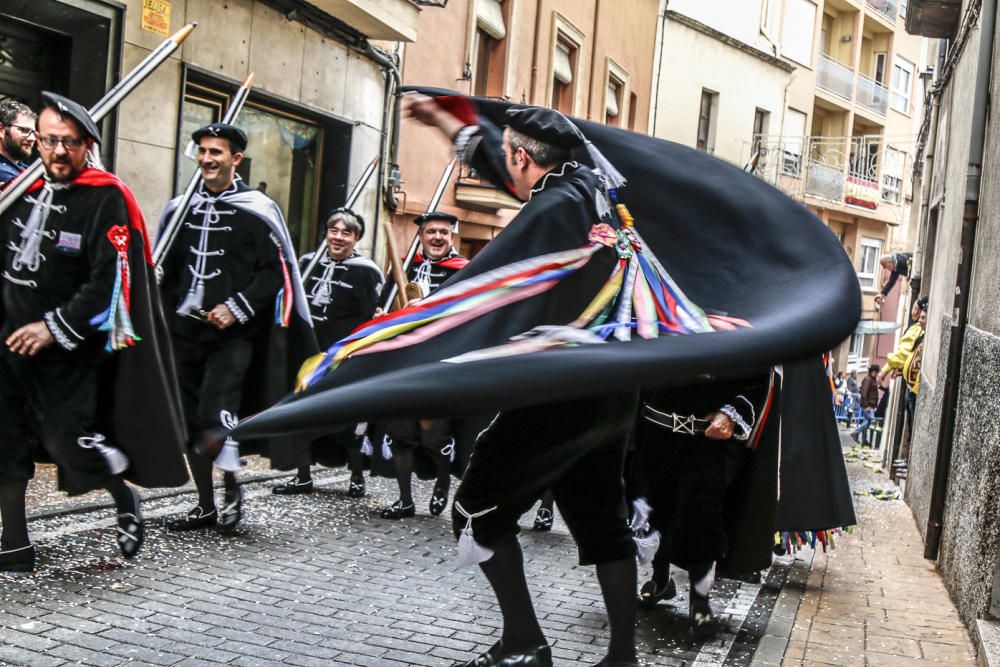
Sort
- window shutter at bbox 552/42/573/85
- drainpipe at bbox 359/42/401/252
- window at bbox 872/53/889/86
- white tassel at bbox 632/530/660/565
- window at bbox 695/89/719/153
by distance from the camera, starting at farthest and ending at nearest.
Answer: window at bbox 872/53/889/86, window at bbox 695/89/719/153, window shutter at bbox 552/42/573/85, drainpipe at bbox 359/42/401/252, white tassel at bbox 632/530/660/565

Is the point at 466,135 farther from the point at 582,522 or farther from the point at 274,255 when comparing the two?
the point at 274,255

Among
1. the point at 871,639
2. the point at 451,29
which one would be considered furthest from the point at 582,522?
the point at 451,29

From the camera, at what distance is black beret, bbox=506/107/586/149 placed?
3.98 meters

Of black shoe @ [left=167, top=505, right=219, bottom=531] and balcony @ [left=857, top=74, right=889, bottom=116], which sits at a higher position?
balcony @ [left=857, top=74, right=889, bottom=116]

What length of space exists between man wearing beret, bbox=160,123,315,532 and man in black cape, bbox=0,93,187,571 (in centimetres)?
82

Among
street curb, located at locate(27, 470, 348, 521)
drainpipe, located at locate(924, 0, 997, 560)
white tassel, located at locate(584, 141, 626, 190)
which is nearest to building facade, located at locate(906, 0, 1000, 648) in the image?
drainpipe, located at locate(924, 0, 997, 560)

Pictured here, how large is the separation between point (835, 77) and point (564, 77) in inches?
787

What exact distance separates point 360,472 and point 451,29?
11222 mm

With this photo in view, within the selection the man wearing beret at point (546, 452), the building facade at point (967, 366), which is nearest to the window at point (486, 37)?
the building facade at point (967, 366)

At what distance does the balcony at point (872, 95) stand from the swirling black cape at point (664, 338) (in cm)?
4026

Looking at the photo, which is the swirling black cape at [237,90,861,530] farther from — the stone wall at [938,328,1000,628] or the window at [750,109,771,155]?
the window at [750,109,771,155]

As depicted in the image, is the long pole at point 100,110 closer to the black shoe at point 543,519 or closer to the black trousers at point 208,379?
the black trousers at point 208,379

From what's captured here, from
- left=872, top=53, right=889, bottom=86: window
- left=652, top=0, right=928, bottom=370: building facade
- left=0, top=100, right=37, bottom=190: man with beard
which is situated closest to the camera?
left=0, top=100, right=37, bottom=190: man with beard

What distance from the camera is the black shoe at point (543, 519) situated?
730 cm
